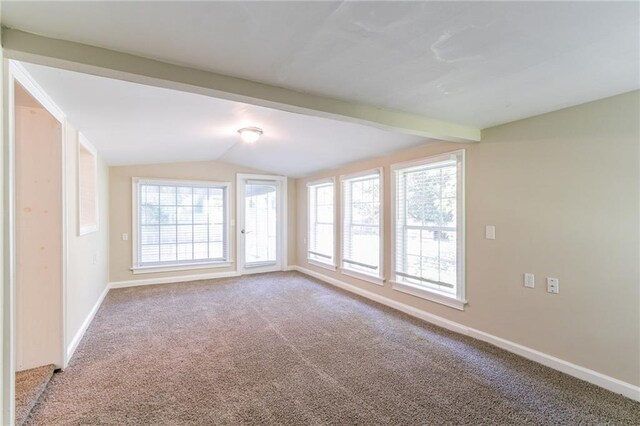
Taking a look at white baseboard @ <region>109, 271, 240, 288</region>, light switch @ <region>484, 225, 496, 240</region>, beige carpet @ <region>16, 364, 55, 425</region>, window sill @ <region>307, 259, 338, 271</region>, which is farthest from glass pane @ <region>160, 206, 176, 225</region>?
light switch @ <region>484, 225, 496, 240</region>

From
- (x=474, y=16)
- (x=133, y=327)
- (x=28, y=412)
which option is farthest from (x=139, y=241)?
(x=474, y=16)

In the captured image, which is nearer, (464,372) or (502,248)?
(464,372)

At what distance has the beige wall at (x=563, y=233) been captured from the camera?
7.13 ft

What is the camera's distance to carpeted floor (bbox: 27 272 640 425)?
6.47 feet

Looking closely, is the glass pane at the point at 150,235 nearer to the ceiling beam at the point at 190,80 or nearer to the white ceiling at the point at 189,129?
the white ceiling at the point at 189,129

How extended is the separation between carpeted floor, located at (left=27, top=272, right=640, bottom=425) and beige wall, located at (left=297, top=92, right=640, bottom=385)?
1.02ft

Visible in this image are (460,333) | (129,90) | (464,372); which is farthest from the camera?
(460,333)

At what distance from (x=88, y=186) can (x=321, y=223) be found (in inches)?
144

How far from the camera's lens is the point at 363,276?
15.5 ft

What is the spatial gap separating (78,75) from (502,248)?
363 centimetres

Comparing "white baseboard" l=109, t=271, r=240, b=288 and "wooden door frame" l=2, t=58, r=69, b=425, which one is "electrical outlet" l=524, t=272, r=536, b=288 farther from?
"white baseboard" l=109, t=271, r=240, b=288

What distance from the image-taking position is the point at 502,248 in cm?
294

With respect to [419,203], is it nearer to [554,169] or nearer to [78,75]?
[554,169]

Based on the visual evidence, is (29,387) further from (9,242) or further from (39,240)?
(9,242)
